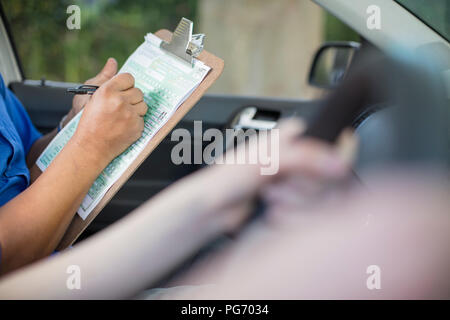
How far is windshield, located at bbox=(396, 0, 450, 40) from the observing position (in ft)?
4.16

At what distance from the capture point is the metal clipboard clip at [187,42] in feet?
4.41

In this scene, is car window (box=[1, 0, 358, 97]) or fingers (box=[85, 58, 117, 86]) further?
car window (box=[1, 0, 358, 97])

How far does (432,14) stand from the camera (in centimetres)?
128

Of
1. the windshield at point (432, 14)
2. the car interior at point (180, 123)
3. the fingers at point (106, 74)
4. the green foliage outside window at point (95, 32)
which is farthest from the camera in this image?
the green foliage outside window at point (95, 32)

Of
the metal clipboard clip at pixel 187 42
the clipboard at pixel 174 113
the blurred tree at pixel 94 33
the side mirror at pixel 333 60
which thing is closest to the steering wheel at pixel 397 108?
the clipboard at pixel 174 113

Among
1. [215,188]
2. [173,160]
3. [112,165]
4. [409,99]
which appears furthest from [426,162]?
[173,160]

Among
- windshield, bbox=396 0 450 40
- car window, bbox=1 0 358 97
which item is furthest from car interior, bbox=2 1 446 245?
car window, bbox=1 0 358 97

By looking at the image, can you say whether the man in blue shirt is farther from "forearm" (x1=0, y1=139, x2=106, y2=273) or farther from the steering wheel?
the steering wheel

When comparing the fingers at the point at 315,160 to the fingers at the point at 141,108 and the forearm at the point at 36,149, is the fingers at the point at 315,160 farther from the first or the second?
the forearm at the point at 36,149

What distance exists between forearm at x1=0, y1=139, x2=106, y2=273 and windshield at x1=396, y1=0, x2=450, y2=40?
2.65 feet

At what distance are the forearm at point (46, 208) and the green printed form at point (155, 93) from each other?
0.06m

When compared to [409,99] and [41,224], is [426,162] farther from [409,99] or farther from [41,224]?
[41,224]

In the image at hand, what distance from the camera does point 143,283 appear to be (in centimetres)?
89

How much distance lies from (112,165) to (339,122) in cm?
62
